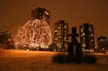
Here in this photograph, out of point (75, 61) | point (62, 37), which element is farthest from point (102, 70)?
point (62, 37)

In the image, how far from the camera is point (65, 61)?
95.2 ft

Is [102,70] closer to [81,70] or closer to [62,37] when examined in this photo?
[81,70]

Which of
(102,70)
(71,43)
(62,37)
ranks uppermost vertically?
(62,37)

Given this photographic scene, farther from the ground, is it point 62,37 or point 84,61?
point 62,37

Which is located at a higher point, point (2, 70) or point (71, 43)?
point (71, 43)

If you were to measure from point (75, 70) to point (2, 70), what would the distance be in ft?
17.5

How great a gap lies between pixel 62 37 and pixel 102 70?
80.1 m

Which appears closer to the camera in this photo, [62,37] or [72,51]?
[72,51]

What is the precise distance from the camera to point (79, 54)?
29.7 m

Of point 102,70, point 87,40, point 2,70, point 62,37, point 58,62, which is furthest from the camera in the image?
point 87,40

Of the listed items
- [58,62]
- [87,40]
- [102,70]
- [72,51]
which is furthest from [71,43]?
[87,40]

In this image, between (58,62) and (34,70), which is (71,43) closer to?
(58,62)

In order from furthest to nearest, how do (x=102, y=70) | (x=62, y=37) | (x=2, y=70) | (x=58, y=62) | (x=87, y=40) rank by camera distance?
1. (x=87, y=40)
2. (x=62, y=37)
3. (x=58, y=62)
4. (x=102, y=70)
5. (x=2, y=70)

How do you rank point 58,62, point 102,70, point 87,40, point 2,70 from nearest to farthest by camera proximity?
Answer: point 2,70 → point 102,70 → point 58,62 → point 87,40
